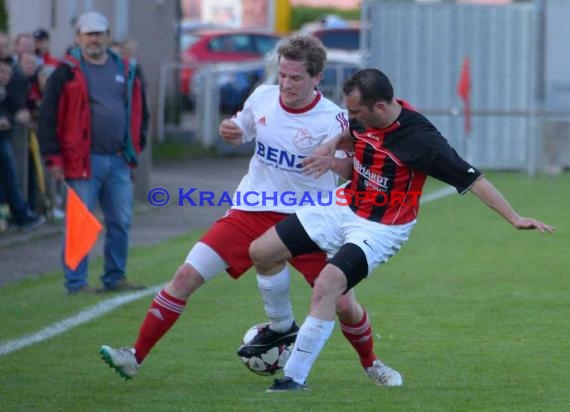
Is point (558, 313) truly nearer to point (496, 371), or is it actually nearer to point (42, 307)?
point (496, 371)

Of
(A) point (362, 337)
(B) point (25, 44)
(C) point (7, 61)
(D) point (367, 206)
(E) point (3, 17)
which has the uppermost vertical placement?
(E) point (3, 17)

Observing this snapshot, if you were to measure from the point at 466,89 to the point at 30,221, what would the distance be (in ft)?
30.0

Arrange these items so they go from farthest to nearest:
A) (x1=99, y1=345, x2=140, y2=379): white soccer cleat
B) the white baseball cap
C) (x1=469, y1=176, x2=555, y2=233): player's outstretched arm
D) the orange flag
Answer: the white baseball cap
the orange flag
(x1=99, y1=345, x2=140, y2=379): white soccer cleat
(x1=469, y1=176, x2=555, y2=233): player's outstretched arm

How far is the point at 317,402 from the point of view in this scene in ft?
24.5

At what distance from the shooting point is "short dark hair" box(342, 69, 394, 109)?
7.51 meters

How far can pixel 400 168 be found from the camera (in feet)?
25.1

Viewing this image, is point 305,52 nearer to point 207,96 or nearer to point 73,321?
point 73,321

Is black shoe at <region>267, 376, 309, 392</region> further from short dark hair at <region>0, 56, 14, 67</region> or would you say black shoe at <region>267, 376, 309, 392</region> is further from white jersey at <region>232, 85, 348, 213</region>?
short dark hair at <region>0, 56, 14, 67</region>

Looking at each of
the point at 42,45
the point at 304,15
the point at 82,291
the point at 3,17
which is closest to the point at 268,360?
the point at 82,291

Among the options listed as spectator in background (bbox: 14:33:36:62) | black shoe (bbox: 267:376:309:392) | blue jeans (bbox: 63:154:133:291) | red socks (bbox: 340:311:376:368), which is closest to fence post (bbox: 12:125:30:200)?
spectator in background (bbox: 14:33:36:62)

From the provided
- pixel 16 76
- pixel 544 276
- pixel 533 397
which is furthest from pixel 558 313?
pixel 16 76

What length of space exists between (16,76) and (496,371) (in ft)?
29.1

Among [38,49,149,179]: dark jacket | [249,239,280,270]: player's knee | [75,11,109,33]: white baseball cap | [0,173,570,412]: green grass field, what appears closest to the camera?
[0,173,570,412]: green grass field

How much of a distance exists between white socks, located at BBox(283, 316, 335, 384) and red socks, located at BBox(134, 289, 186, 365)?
772mm
